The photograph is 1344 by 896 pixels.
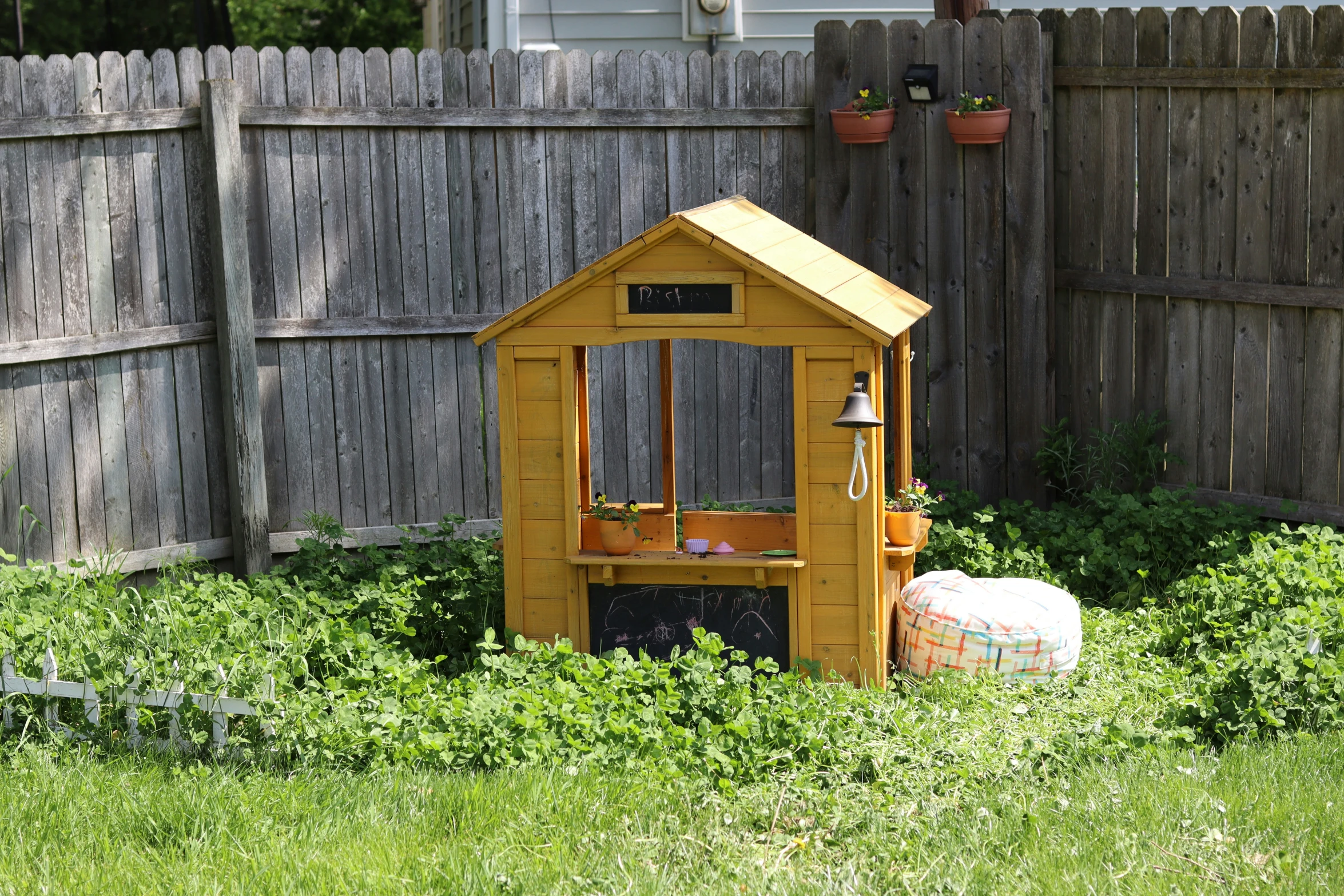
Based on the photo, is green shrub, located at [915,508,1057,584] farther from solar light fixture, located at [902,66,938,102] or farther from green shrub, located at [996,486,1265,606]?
solar light fixture, located at [902,66,938,102]

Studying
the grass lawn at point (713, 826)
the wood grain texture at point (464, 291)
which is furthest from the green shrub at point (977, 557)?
the wood grain texture at point (464, 291)

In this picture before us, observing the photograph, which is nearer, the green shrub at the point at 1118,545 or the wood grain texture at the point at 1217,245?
the green shrub at the point at 1118,545

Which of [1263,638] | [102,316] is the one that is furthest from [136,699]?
[1263,638]

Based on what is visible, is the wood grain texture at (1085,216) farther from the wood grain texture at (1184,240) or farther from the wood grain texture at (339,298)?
the wood grain texture at (339,298)

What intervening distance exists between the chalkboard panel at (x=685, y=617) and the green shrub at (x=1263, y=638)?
144cm

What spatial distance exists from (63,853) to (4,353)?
9.37ft

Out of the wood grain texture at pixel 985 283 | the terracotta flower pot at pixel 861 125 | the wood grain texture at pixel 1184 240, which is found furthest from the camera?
the wood grain texture at pixel 985 283

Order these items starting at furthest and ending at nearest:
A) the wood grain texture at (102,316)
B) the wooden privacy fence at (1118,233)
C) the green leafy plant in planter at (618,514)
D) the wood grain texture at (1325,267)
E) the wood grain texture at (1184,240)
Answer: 1. the wood grain texture at (1184,240)
2. the wooden privacy fence at (1118,233)
3. the wood grain texture at (1325,267)
4. the wood grain texture at (102,316)
5. the green leafy plant in planter at (618,514)

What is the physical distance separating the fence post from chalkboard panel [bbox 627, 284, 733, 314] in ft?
7.31

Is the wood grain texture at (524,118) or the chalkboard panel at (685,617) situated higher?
the wood grain texture at (524,118)

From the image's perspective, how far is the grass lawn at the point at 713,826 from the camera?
3783mm

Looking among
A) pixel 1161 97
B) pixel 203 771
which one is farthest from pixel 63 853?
pixel 1161 97

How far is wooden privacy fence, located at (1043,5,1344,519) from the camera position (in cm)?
651

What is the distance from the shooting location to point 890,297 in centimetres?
565
